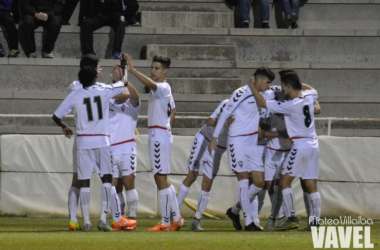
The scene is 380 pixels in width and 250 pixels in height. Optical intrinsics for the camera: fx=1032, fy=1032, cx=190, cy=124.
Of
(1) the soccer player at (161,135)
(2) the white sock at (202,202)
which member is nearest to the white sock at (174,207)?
(1) the soccer player at (161,135)

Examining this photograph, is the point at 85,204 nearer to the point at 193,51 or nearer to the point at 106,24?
the point at 106,24

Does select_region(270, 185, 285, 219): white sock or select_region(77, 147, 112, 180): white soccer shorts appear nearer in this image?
select_region(77, 147, 112, 180): white soccer shorts

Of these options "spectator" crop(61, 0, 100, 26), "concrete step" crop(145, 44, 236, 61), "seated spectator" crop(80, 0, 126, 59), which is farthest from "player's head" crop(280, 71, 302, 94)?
"spectator" crop(61, 0, 100, 26)

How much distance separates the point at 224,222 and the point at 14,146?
3.56 metres

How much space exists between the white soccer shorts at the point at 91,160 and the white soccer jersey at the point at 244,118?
167 centimetres

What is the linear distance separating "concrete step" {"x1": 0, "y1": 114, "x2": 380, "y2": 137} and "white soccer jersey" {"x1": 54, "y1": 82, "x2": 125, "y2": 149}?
4428mm

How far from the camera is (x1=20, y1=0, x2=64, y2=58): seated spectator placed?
19.5m

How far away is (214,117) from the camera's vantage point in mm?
13422

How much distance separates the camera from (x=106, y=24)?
20.1m

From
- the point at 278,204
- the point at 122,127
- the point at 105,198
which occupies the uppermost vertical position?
the point at 122,127

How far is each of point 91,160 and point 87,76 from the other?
3.37ft

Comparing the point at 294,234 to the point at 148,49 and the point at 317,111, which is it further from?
the point at 148,49

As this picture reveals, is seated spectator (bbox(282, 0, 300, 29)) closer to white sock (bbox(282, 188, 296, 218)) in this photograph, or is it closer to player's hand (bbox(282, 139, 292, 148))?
player's hand (bbox(282, 139, 292, 148))

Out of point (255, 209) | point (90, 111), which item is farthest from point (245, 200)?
point (90, 111)
